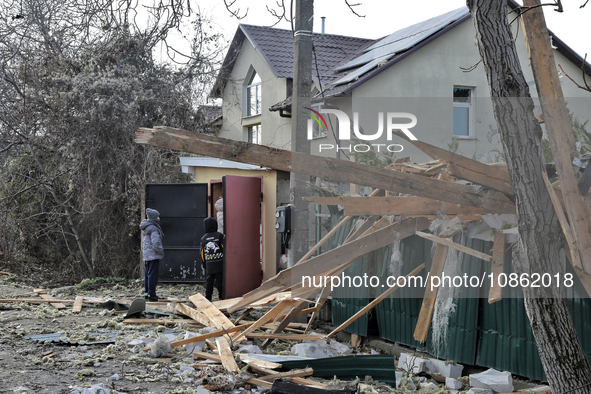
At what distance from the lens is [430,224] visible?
6473mm

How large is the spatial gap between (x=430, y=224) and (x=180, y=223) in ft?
25.8

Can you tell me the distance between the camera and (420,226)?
248 inches

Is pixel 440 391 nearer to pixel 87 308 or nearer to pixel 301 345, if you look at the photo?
pixel 301 345

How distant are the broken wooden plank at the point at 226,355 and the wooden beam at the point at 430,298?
6.87ft

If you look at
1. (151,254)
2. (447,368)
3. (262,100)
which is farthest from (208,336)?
(262,100)

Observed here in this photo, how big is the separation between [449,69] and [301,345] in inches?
514

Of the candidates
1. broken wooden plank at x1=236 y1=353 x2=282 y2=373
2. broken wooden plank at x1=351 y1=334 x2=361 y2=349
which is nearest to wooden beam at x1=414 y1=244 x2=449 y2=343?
broken wooden plank at x1=236 y1=353 x2=282 y2=373

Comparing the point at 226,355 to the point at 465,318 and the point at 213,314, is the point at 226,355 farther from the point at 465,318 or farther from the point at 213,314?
the point at 465,318

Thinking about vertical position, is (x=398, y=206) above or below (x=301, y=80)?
below

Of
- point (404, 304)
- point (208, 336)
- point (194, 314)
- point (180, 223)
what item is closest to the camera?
point (208, 336)

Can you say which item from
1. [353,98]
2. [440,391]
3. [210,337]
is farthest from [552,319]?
[353,98]

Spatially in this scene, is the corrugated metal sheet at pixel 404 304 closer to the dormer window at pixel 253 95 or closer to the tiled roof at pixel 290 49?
the tiled roof at pixel 290 49

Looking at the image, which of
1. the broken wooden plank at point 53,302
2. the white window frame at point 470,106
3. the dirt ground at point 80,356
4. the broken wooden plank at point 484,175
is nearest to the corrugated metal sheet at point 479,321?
the broken wooden plank at point 484,175

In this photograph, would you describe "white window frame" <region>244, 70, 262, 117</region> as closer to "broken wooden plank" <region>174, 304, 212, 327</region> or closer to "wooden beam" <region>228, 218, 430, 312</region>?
"broken wooden plank" <region>174, 304, 212, 327</region>
